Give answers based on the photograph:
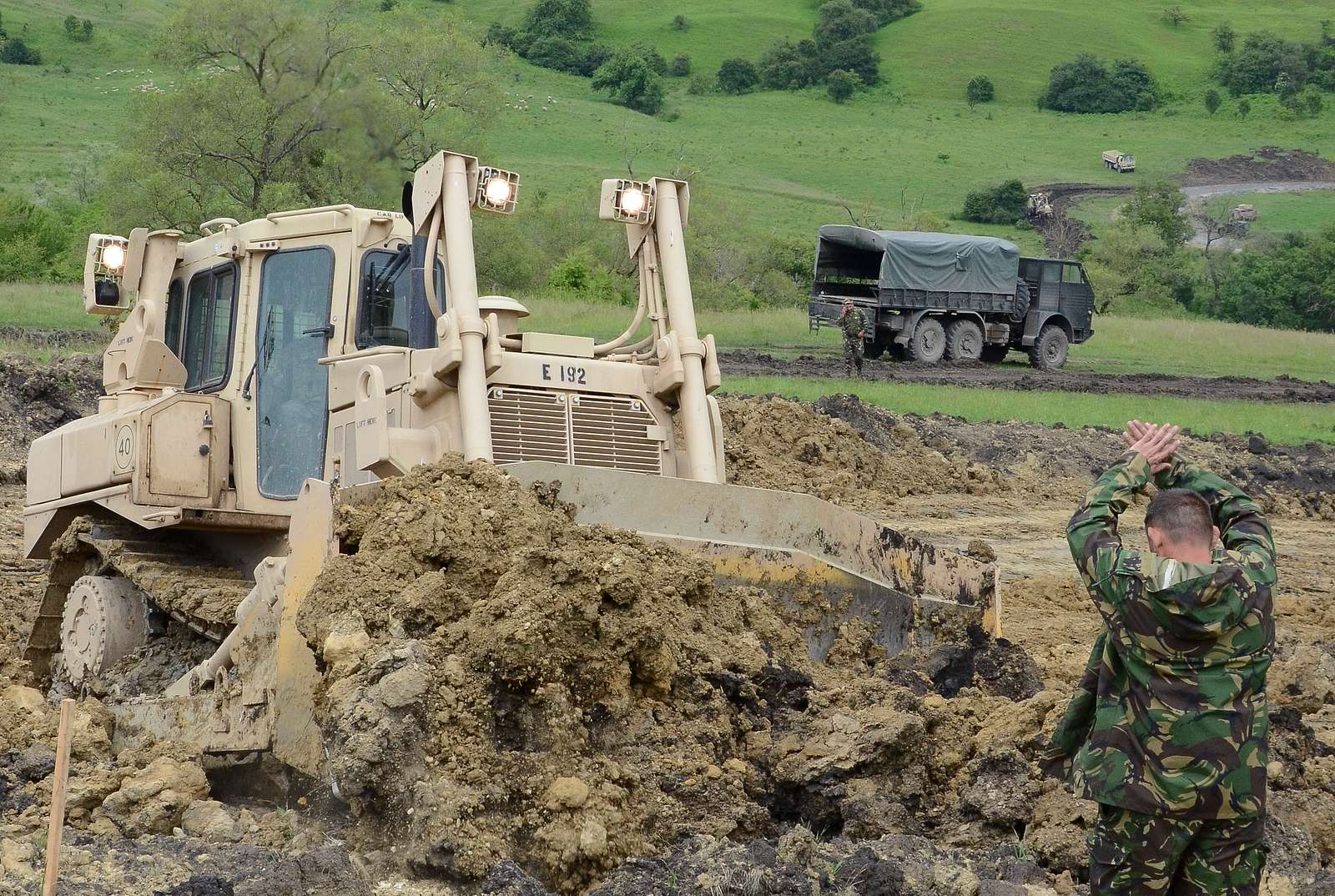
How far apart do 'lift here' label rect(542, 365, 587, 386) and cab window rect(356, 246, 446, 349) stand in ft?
2.42

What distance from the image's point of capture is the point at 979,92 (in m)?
94.4

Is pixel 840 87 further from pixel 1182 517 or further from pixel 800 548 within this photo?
pixel 1182 517

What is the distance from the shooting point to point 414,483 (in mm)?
7004

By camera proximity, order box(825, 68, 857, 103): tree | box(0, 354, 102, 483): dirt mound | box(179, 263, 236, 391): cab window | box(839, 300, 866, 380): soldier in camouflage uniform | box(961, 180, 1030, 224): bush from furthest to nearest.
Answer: box(825, 68, 857, 103): tree, box(961, 180, 1030, 224): bush, box(839, 300, 866, 380): soldier in camouflage uniform, box(0, 354, 102, 483): dirt mound, box(179, 263, 236, 391): cab window

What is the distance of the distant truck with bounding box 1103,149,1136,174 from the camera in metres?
79.3

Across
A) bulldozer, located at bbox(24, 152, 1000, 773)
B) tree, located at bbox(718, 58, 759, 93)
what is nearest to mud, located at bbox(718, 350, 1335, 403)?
bulldozer, located at bbox(24, 152, 1000, 773)

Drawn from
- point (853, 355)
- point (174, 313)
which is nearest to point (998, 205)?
point (853, 355)

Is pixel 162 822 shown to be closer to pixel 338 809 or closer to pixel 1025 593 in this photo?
pixel 338 809

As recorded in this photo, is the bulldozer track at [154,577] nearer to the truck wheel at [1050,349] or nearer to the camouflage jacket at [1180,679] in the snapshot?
the camouflage jacket at [1180,679]

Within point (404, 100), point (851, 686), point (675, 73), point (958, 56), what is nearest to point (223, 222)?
point (851, 686)

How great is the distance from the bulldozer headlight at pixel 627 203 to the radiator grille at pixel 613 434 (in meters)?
1.12

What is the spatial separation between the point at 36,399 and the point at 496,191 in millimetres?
13190

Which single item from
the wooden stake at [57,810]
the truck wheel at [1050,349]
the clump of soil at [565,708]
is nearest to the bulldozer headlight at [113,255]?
the clump of soil at [565,708]

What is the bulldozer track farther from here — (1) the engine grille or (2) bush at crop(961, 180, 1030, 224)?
(2) bush at crop(961, 180, 1030, 224)
